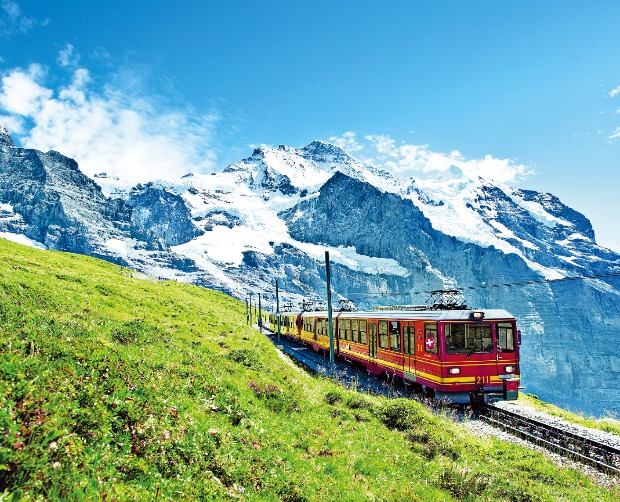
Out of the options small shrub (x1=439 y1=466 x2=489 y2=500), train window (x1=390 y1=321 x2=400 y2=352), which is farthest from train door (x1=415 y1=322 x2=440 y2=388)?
small shrub (x1=439 y1=466 x2=489 y2=500)

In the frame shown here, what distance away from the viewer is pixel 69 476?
4.36 meters

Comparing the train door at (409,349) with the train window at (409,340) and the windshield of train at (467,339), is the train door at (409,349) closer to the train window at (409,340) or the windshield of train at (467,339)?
the train window at (409,340)

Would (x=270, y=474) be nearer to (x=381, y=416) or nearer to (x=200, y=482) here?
(x=200, y=482)

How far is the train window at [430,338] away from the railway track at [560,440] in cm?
346

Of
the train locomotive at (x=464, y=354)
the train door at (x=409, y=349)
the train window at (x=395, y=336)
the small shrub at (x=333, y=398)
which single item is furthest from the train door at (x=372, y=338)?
the small shrub at (x=333, y=398)

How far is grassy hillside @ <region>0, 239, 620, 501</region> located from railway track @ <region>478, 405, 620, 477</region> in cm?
157

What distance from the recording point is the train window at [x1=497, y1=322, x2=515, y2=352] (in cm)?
1855

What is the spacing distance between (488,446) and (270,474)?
8.78m

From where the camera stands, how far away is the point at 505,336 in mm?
18609

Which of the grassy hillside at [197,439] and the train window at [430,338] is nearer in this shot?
the grassy hillside at [197,439]

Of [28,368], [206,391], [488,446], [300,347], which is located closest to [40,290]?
[206,391]

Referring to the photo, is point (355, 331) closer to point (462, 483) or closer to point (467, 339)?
point (467, 339)

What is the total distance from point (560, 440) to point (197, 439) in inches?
541

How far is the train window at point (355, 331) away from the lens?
28209 mm
